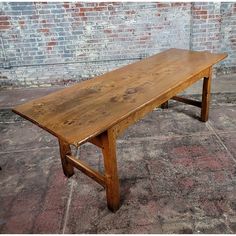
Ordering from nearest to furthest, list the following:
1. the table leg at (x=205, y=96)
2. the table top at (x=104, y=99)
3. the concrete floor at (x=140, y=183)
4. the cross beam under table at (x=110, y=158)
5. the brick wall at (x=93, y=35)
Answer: the table top at (x=104, y=99), the cross beam under table at (x=110, y=158), the concrete floor at (x=140, y=183), the table leg at (x=205, y=96), the brick wall at (x=93, y=35)

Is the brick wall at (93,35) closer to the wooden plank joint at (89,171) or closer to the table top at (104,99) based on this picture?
the table top at (104,99)

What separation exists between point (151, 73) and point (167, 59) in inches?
21.0

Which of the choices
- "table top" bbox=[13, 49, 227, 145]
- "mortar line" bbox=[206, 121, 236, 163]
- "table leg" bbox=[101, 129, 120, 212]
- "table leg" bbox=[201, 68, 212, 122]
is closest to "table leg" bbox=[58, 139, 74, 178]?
"table top" bbox=[13, 49, 227, 145]

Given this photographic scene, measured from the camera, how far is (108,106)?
5.99ft

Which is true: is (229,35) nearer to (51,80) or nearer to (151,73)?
(151,73)

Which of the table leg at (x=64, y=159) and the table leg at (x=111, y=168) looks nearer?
the table leg at (x=111, y=168)

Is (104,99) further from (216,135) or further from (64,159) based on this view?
(216,135)

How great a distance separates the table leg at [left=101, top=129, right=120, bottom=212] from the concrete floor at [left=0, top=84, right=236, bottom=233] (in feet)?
0.32

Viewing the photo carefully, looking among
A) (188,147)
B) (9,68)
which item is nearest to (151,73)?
(188,147)

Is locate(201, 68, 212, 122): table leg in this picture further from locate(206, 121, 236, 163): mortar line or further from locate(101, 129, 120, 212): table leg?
locate(101, 129, 120, 212): table leg

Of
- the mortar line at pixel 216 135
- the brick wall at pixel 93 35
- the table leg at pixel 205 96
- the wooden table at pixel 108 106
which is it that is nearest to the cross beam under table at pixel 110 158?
the wooden table at pixel 108 106

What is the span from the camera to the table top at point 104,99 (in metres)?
1.59

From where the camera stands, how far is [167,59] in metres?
2.85

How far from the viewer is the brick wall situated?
4098 millimetres
